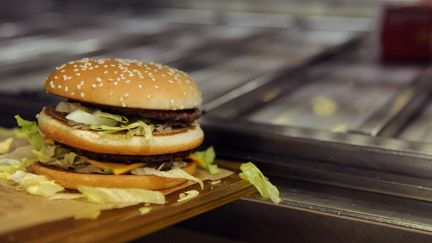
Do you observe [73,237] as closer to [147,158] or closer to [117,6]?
[147,158]

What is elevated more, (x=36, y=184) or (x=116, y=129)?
(x=116, y=129)

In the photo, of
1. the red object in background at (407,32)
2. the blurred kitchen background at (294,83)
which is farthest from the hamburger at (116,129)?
the red object in background at (407,32)

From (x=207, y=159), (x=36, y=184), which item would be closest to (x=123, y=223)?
(x=36, y=184)

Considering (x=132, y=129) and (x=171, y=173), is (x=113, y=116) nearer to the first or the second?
(x=132, y=129)

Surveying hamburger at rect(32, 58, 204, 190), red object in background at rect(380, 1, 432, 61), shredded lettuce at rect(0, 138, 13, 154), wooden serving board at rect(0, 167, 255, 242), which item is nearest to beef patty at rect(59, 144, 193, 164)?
hamburger at rect(32, 58, 204, 190)

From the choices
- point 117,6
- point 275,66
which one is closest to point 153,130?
point 275,66

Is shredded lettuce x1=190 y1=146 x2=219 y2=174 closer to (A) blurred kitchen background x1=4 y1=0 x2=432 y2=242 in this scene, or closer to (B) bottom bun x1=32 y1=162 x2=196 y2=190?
(A) blurred kitchen background x1=4 y1=0 x2=432 y2=242
